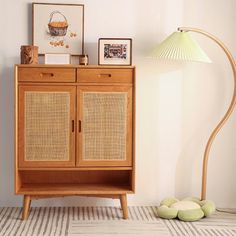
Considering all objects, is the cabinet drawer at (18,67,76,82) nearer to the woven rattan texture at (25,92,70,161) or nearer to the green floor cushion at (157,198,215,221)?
the woven rattan texture at (25,92,70,161)

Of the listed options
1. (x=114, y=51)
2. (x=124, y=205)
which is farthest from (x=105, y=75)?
(x=124, y=205)

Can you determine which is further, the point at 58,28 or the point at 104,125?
the point at 58,28

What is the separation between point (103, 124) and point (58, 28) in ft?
3.00

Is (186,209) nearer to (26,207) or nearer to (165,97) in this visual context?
(165,97)

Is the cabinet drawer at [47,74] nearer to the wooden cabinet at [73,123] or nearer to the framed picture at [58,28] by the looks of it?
the wooden cabinet at [73,123]

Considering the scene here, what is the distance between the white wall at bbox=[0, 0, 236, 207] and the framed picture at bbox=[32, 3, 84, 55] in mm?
68

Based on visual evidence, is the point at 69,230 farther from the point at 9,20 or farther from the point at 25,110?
the point at 9,20

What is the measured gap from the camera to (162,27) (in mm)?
4320

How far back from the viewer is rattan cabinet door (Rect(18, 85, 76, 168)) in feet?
12.9

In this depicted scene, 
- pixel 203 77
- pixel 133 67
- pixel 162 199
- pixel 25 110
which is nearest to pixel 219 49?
pixel 203 77

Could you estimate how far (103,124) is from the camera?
3.97 metres

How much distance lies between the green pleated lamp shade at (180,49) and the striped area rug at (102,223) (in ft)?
4.16

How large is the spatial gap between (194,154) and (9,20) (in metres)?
1.94

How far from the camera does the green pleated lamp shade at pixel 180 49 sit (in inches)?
156
